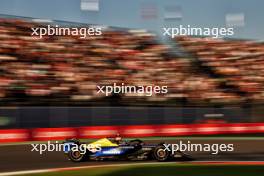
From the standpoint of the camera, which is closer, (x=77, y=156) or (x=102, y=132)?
(x=77, y=156)

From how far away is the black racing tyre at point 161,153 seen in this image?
394 inches

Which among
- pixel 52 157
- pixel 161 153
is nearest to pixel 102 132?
Answer: pixel 52 157

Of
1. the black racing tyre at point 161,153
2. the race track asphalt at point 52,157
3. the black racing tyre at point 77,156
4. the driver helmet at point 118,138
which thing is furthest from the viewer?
the black racing tyre at point 77,156

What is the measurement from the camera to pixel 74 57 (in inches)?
400

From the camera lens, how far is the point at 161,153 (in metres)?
10.0

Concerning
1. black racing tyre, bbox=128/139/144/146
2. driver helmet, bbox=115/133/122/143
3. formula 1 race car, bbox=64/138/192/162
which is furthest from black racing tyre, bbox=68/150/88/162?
black racing tyre, bbox=128/139/144/146

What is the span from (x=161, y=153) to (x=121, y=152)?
0.84 metres

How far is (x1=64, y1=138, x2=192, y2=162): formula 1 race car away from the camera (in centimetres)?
1004

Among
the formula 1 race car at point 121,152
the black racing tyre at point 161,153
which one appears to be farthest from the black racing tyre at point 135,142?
the black racing tyre at point 161,153

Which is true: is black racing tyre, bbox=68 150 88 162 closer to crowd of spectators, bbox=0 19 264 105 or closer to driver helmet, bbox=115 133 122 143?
driver helmet, bbox=115 133 122 143

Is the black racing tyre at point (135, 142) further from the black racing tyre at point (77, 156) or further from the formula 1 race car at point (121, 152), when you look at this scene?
the black racing tyre at point (77, 156)

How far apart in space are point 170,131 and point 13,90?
3.45 m

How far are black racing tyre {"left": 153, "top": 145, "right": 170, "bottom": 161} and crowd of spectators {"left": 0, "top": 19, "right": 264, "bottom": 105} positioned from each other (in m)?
0.99

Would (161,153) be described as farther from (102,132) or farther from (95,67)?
(95,67)
